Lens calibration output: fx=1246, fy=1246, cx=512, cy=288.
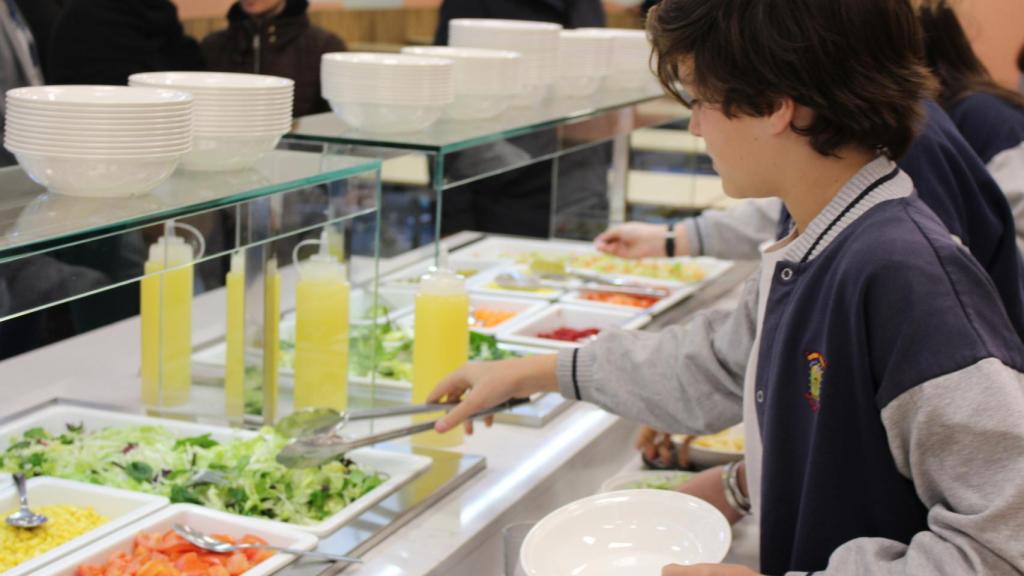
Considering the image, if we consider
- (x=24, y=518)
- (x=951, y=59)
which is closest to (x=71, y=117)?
(x=24, y=518)

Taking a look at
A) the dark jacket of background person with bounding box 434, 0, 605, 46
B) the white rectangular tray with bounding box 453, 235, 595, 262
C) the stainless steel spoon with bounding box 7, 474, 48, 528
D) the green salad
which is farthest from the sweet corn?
the dark jacket of background person with bounding box 434, 0, 605, 46

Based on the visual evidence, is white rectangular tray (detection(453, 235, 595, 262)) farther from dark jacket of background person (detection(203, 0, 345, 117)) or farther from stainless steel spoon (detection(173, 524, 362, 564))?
stainless steel spoon (detection(173, 524, 362, 564))

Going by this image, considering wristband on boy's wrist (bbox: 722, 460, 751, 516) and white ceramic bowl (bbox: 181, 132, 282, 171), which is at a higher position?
white ceramic bowl (bbox: 181, 132, 282, 171)

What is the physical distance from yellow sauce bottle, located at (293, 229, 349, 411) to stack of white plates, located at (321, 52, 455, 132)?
0.25 metres

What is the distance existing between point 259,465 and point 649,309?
4.55ft

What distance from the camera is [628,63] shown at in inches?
121

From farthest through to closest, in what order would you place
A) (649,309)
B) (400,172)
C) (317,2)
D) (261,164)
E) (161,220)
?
(317,2) → (649,309) → (400,172) → (261,164) → (161,220)

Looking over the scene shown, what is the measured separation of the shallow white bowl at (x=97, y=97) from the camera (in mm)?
1363

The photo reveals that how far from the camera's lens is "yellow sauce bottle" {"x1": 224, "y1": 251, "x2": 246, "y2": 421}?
1.95m

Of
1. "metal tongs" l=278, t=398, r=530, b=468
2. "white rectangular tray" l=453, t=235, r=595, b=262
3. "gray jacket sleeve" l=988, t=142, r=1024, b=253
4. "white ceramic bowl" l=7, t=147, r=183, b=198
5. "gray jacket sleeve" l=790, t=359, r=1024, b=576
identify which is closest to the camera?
"gray jacket sleeve" l=790, t=359, r=1024, b=576

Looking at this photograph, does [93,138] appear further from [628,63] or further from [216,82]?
[628,63]

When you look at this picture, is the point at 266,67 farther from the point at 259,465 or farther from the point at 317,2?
the point at 259,465

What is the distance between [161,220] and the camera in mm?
1431

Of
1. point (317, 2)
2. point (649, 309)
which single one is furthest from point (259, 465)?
A: point (317, 2)
